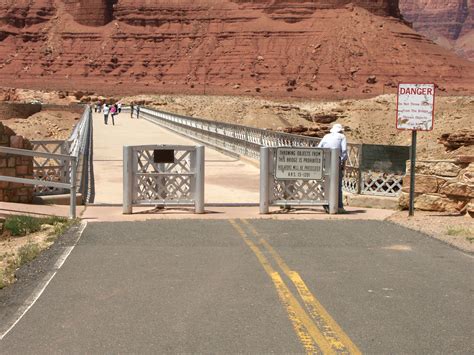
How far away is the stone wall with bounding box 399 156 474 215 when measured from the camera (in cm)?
1217

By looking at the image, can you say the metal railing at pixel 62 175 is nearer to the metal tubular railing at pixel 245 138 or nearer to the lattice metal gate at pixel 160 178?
the lattice metal gate at pixel 160 178

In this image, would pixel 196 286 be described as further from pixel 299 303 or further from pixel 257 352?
pixel 257 352

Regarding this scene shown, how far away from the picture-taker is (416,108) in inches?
472

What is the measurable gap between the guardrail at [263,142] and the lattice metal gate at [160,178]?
3.91 m

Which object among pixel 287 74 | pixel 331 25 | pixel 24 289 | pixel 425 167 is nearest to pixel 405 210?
pixel 425 167

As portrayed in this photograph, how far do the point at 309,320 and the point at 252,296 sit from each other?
2.97ft

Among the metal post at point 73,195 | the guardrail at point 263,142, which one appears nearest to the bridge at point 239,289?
the metal post at point 73,195

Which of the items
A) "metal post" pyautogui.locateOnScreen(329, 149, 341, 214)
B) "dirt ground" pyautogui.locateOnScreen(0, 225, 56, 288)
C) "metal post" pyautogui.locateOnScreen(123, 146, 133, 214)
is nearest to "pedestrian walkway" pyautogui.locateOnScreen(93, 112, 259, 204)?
"metal post" pyautogui.locateOnScreen(123, 146, 133, 214)

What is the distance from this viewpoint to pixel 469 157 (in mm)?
12125

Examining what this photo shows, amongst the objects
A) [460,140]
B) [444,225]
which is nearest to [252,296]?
[444,225]

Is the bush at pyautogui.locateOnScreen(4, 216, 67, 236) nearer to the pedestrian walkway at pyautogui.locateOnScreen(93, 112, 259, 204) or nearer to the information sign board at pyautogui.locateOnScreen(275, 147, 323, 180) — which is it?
the pedestrian walkway at pyautogui.locateOnScreen(93, 112, 259, 204)

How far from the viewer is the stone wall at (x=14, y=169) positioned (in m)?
12.8

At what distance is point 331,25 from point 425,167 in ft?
428

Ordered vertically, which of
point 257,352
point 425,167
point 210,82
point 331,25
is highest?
point 331,25
